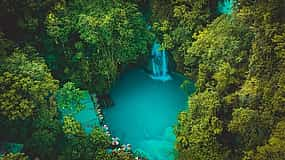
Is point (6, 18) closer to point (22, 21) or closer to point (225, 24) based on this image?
point (22, 21)

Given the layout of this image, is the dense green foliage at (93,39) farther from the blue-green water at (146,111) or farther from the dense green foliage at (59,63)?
the blue-green water at (146,111)

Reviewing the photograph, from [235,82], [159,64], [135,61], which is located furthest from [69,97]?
[235,82]

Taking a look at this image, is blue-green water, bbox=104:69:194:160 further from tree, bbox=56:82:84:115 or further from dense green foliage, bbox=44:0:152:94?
tree, bbox=56:82:84:115

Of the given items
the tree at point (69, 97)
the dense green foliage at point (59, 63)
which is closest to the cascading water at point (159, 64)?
the dense green foliage at point (59, 63)

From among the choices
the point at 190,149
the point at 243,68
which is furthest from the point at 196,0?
the point at 190,149

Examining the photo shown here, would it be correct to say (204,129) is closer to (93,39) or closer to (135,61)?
(93,39)

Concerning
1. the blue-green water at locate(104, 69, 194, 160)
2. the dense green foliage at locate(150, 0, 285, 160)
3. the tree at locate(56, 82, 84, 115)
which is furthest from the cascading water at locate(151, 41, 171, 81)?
the tree at locate(56, 82, 84, 115)
